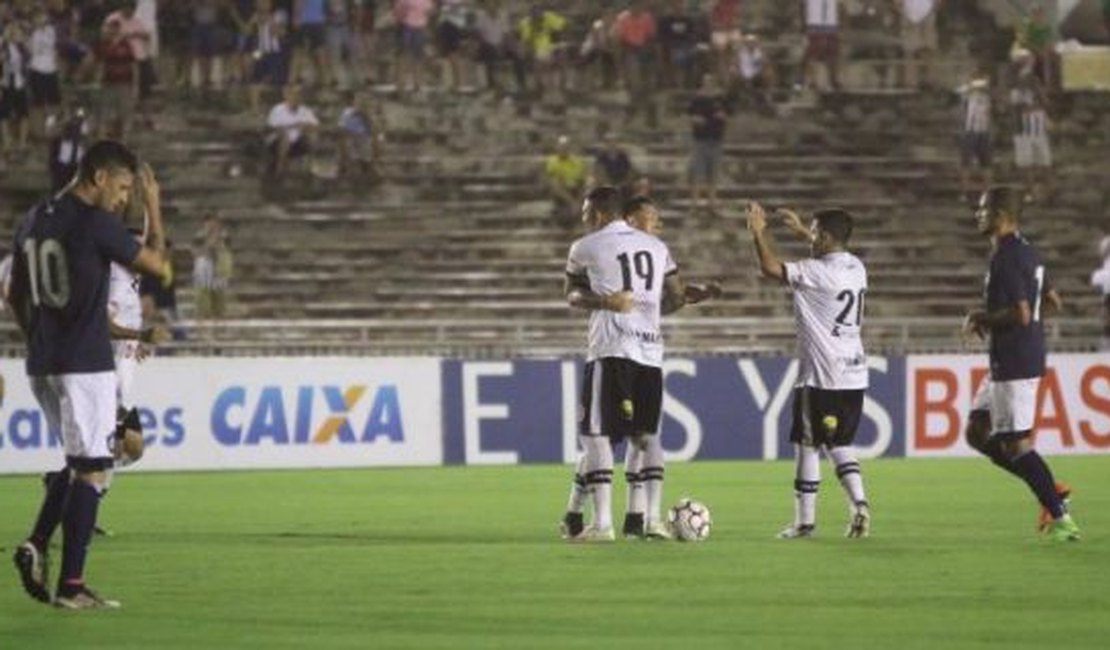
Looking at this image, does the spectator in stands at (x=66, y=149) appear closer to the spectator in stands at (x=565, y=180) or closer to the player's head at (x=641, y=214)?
A: the spectator in stands at (x=565, y=180)

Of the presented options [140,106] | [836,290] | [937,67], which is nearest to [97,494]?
[836,290]

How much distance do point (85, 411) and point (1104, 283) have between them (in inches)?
1034

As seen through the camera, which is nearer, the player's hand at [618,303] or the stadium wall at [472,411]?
the player's hand at [618,303]

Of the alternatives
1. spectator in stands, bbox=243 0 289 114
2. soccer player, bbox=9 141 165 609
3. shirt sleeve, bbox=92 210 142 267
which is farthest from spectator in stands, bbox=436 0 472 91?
shirt sleeve, bbox=92 210 142 267

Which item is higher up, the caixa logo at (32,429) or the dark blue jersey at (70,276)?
the dark blue jersey at (70,276)

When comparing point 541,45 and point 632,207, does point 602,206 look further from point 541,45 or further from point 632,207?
point 541,45

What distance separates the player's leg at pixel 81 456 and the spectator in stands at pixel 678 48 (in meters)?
29.8

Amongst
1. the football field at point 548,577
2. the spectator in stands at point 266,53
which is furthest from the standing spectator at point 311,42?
the football field at point 548,577

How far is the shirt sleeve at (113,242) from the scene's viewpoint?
48.9ft

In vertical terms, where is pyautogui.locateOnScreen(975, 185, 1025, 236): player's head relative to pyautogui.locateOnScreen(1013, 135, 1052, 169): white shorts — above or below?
above

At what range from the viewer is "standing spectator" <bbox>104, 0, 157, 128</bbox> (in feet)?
138

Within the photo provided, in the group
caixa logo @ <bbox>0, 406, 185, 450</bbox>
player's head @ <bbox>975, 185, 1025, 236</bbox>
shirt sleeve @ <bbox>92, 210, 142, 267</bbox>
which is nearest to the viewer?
shirt sleeve @ <bbox>92, 210, 142, 267</bbox>

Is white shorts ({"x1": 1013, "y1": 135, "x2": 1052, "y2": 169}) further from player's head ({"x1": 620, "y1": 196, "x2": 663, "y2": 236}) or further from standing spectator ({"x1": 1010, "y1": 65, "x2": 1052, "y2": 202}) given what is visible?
player's head ({"x1": 620, "y1": 196, "x2": 663, "y2": 236})

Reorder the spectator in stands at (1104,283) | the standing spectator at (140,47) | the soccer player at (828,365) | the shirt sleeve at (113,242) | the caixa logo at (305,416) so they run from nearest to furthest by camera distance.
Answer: the shirt sleeve at (113,242), the soccer player at (828,365), the caixa logo at (305,416), the spectator in stands at (1104,283), the standing spectator at (140,47)
